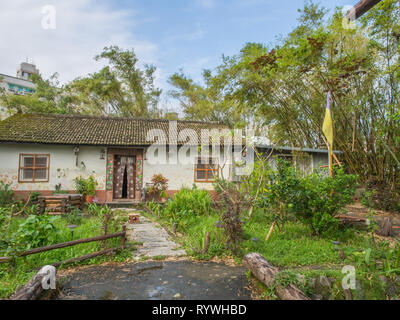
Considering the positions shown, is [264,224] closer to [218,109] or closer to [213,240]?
[213,240]

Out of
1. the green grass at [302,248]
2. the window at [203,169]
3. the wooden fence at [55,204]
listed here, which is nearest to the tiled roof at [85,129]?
the window at [203,169]

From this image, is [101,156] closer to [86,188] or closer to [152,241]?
[86,188]

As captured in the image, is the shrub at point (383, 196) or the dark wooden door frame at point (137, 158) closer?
the shrub at point (383, 196)

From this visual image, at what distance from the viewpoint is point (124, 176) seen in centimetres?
1193

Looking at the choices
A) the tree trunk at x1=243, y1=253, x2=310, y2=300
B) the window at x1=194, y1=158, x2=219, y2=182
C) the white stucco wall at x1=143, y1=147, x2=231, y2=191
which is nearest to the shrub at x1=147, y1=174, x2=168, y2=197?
the white stucco wall at x1=143, y1=147, x2=231, y2=191

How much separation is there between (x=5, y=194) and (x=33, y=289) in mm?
8447

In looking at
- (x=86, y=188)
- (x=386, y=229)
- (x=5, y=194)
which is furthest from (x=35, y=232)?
(x=386, y=229)

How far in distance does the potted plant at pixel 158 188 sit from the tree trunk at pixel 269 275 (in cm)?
759

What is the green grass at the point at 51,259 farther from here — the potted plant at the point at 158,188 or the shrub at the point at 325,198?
the potted plant at the point at 158,188

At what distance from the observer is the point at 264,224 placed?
707 centimetres

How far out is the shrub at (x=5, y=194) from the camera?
30.6 feet

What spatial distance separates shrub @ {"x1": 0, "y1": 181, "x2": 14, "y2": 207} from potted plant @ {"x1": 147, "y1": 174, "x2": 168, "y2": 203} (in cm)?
523

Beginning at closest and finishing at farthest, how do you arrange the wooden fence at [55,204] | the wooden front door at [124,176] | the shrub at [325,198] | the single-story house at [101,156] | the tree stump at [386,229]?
the shrub at [325,198] < the tree stump at [386,229] < the wooden fence at [55,204] < the single-story house at [101,156] < the wooden front door at [124,176]

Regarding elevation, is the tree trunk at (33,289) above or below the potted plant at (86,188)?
below
